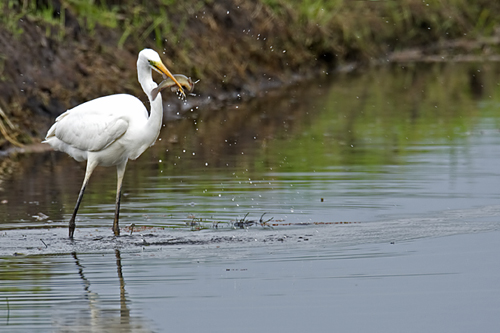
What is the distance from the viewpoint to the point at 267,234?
31.5ft

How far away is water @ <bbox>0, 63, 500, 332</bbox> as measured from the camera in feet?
22.4

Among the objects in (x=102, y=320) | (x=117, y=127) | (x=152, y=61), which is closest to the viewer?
(x=102, y=320)

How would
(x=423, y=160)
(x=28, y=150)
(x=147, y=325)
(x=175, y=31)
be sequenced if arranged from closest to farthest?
(x=147, y=325) → (x=423, y=160) → (x=28, y=150) → (x=175, y=31)

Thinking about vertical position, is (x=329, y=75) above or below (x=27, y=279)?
above

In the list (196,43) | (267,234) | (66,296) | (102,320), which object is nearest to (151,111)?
(267,234)

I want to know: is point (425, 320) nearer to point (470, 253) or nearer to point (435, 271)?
point (435, 271)

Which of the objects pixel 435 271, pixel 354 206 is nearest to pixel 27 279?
pixel 435 271

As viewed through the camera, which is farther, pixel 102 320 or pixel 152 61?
pixel 152 61

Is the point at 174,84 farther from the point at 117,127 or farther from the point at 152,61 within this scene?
the point at 117,127

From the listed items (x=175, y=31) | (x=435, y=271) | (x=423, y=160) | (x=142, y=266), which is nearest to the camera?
(x=435, y=271)

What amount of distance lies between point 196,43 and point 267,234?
14.9 m

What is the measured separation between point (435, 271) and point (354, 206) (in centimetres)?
309

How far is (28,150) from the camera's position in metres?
16.2

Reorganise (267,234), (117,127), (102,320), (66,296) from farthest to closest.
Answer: (117,127) → (267,234) → (66,296) → (102,320)
